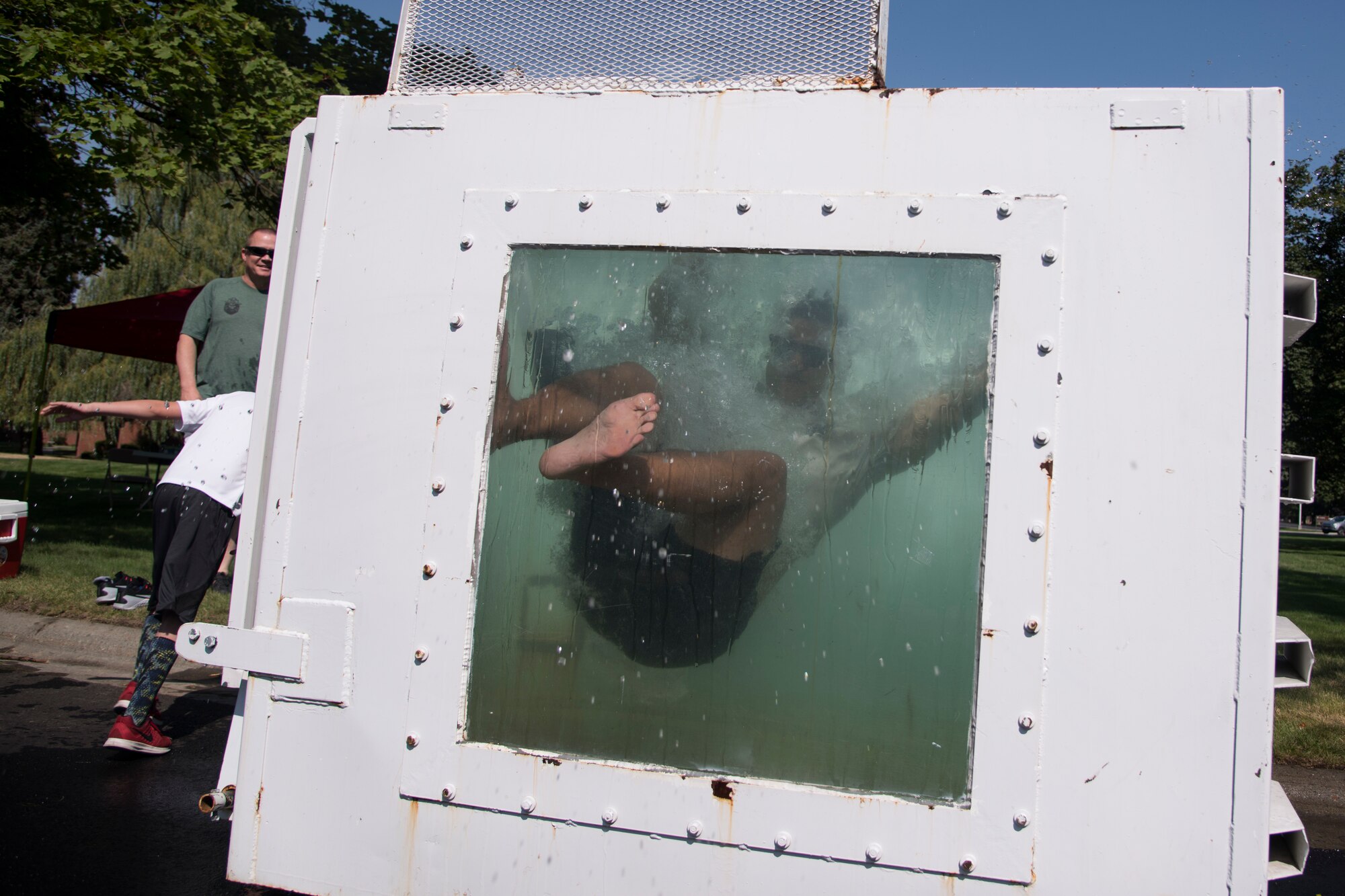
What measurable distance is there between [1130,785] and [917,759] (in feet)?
1.04

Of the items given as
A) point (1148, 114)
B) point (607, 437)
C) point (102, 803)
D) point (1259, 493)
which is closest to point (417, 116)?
point (607, 437)

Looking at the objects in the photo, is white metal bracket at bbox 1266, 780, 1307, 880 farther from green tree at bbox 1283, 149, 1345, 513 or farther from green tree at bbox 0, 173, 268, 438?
green tree at bbox 1283, 149, 1345, 513

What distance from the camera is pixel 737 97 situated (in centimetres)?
173

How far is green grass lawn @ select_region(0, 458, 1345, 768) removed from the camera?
5.09 meters

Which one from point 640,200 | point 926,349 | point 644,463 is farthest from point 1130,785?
point 640,200

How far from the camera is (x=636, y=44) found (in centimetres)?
186

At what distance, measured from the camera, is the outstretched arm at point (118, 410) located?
118 inches

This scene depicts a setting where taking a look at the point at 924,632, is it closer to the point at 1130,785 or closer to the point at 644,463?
the point at 1130,785

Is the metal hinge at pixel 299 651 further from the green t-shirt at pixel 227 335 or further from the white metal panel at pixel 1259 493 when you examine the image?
the green t-shirt at pixel 227 335

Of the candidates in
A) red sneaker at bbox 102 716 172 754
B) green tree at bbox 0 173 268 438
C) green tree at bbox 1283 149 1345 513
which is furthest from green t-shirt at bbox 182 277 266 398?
green tree at bbox 1283 149 1345 513

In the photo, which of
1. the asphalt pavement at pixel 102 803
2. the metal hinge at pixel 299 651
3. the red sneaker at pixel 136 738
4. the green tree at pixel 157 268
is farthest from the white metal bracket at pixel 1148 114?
the green tree at pixel 157 268

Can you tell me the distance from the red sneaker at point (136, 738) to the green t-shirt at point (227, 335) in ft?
4.28

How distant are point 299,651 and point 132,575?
22.5 feet

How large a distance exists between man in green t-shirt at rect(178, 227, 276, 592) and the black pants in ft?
1.08
